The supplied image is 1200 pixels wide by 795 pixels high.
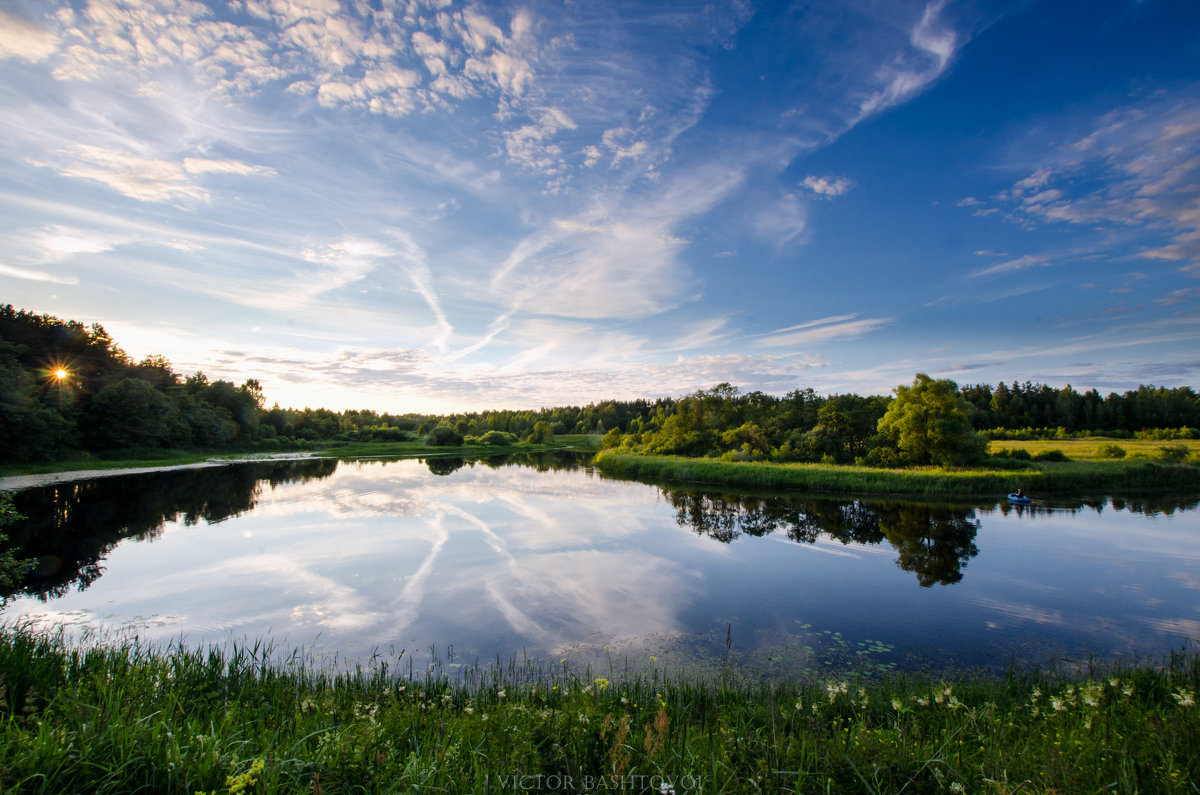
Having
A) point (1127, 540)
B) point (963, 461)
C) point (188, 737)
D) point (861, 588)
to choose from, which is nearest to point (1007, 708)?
point (861, 588)

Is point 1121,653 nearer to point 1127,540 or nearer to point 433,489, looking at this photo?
point 1127,540

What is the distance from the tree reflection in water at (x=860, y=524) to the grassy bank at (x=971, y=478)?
148 inches

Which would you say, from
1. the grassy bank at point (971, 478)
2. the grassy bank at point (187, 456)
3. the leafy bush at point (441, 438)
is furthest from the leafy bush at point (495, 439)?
the grassy bank at point (971, 478)

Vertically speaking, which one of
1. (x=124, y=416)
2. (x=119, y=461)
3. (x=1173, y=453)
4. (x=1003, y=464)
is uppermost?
(x=124, y=416)

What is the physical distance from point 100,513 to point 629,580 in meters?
22.6

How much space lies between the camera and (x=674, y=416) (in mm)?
53562

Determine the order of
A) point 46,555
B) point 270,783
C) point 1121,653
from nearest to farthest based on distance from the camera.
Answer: point 270,783 < point 1121,653 < point 46,555

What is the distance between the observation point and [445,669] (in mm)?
7605

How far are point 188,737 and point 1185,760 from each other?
624 cm

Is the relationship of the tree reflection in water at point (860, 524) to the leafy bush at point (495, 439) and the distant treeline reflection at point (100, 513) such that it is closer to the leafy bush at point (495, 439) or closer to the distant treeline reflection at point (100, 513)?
the distant treeline reflection at point (100, 513)

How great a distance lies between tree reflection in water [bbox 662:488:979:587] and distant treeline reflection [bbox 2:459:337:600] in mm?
19172

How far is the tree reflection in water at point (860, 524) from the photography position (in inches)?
595

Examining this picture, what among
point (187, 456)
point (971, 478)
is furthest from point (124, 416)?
point (971, 478)

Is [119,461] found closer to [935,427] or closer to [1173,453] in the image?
[935,427]
